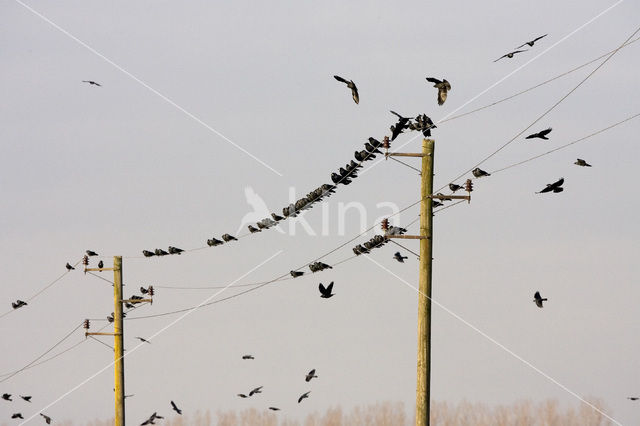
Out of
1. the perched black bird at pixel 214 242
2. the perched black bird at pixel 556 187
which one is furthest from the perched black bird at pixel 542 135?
the perched black bird at pixel 214 242

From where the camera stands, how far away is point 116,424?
3584 cm

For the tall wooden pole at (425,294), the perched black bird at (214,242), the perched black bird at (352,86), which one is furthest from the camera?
the perched black bird at (214,242)

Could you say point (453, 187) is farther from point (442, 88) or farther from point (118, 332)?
point (118, 332)

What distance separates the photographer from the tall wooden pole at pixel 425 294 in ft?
69.7

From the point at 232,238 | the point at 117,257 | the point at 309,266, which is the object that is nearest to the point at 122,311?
the point at 117,257

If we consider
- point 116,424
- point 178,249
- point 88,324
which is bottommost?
point 116,424

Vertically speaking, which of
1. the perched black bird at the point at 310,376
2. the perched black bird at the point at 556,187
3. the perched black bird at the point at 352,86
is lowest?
the perched black bird at the point at 310,376

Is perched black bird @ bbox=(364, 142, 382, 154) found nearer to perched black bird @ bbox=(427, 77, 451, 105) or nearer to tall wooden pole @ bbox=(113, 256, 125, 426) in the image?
perched black bird @ bbox=(427, 77, 451, 105)

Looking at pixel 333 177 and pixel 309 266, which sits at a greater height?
pixel 333 177

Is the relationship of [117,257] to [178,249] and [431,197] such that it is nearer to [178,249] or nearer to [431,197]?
[178,249]

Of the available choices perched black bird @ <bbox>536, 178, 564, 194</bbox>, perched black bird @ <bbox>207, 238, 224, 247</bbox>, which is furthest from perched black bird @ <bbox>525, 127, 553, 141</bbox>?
perched black bird @ <bbox>207, 238, 224, 247</bbox>

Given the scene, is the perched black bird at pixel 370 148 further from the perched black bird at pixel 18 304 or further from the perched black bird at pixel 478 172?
the perched black bird at pixel 18 304

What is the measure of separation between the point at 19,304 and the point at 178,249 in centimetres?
787

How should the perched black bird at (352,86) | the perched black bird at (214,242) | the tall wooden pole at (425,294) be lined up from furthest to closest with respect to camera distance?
the perched black bird at (214,242)
the perched black bird at (352,86)
the tall wooden pole at (425,294)
